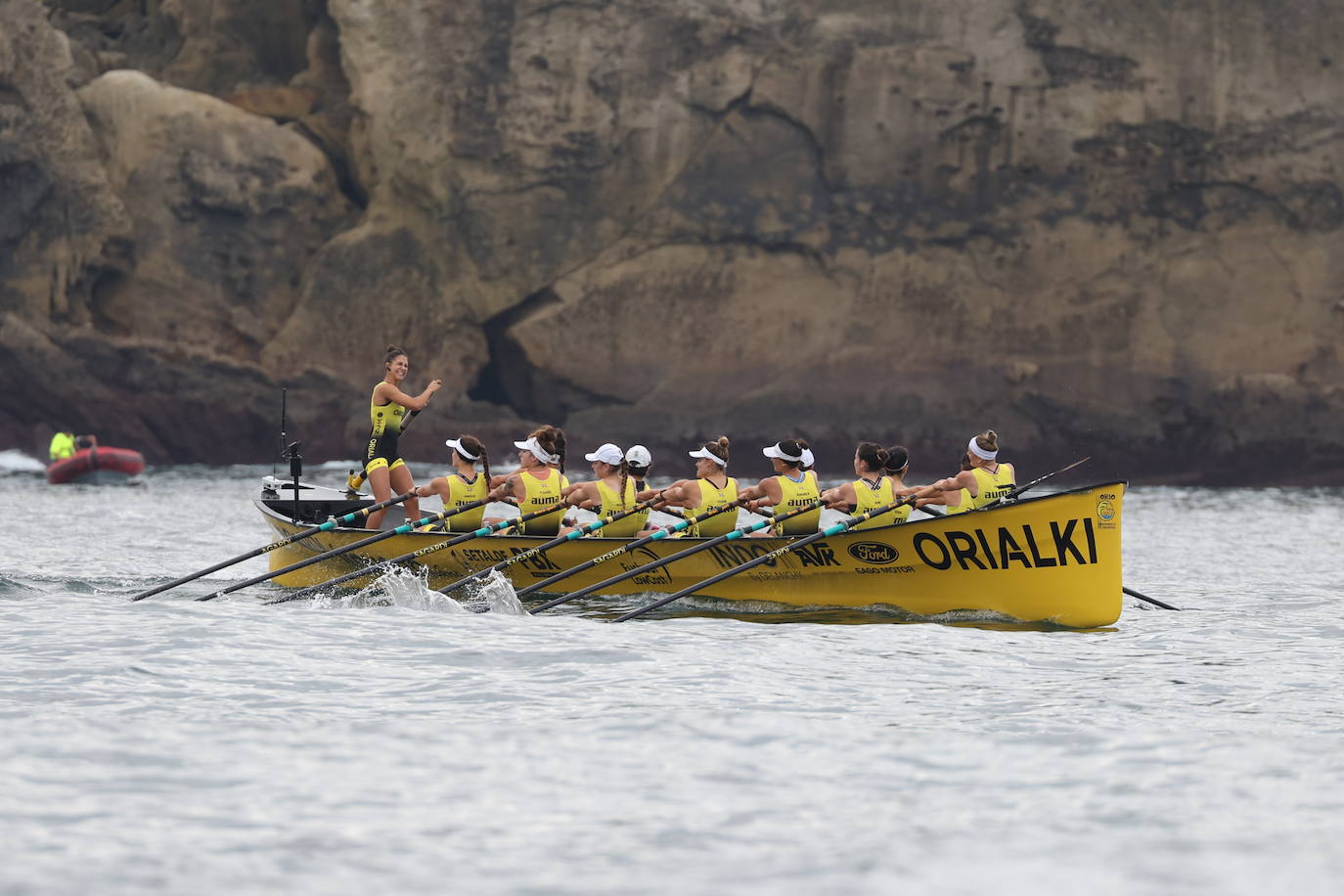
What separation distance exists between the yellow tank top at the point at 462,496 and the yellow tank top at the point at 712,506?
207cm

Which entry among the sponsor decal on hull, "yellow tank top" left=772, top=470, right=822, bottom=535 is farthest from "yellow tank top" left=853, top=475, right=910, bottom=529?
the sponsor decal on hull

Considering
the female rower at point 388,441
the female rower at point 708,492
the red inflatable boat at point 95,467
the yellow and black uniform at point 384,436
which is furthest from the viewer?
the red inflatable boat at point 95,467

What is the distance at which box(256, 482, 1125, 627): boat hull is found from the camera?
45.9 ft

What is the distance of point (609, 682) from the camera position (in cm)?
1149

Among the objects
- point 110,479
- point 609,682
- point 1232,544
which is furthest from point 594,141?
point 609,682

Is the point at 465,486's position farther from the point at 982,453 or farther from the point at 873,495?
the point at 982,453

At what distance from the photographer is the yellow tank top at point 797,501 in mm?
15820

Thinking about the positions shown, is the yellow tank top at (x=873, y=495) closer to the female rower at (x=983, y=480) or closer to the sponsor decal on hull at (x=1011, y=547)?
the female rower at (x=983, y=480)

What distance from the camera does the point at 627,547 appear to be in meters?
15.6

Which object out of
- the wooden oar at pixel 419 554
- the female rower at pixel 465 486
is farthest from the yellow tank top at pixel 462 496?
the wooden oar at pixel 419 554

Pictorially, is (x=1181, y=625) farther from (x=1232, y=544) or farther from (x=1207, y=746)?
(x=1232, y=544)

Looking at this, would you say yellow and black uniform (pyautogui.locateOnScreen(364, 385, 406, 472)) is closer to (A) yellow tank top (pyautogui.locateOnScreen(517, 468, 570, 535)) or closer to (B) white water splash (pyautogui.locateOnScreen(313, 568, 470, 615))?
(B) white water splash (pyautogui.locateOnScreen(313, 568, 470, 615))

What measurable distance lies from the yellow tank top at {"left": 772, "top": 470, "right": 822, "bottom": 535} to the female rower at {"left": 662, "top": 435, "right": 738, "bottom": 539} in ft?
1.62

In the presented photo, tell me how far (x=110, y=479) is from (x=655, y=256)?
16349mm
